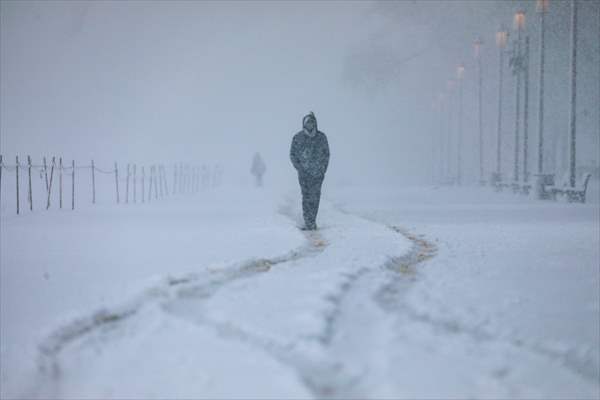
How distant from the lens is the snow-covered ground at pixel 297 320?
14.8ft

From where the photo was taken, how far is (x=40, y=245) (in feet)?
35.6

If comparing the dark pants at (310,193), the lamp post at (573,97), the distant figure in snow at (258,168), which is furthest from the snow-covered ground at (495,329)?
the distant figure in snow at (258,168)

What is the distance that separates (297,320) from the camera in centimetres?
551

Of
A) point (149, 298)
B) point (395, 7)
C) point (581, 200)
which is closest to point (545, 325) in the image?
point (149, 298)

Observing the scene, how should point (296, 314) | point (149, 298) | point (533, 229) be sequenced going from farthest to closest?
point (533, 229) → point (149, 298) → point (296, 314)

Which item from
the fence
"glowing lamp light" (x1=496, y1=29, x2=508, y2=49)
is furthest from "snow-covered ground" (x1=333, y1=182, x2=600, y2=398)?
"glowing lamp light" (x1=496, y1=29, x2=508, y2=49)

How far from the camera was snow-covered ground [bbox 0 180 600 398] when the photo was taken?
450 centimetres

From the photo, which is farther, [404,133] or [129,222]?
[404,133]

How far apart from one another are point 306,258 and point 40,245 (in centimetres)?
436

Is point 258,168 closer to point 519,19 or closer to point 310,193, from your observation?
point 519,19

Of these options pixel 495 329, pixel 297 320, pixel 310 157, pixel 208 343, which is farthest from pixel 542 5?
pixel 208 343

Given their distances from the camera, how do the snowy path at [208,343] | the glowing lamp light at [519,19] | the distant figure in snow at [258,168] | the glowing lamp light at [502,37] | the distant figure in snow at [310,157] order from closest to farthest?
the snowy path at [208,343], the distant figure in snow at [310,157], the glowing lamp light at [519,19], the glowing lamp light at [502,37], the distant figure in snow at [258,168]

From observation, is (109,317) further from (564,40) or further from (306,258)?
(564,40)

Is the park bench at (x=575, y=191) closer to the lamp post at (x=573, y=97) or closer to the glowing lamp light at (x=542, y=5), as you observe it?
the lamp post at (x=573, y=97)
